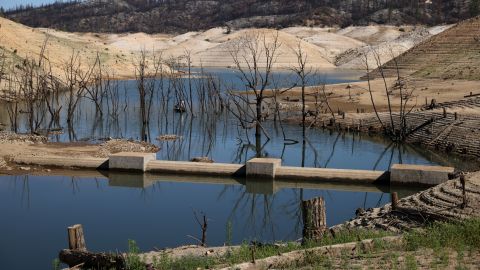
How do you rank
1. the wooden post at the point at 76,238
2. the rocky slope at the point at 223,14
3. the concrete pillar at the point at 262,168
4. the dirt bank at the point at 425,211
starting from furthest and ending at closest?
1. the rocky slope at the point at 223,14
2. the concrete pillar at the point at 262,168
3. the dirt bank at the point at 425,211
4. the wooden post at the point at 76,238

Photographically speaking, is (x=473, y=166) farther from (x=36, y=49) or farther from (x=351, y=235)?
(x=36, y=49)

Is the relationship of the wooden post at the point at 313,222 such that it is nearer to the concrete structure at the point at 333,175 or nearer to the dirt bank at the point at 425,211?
the dirt bank at the point at 425,211

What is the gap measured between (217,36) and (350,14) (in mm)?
29697

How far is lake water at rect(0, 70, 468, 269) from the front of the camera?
1320 centimetres

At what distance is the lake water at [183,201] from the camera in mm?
13197

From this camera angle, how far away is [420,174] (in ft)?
54.5

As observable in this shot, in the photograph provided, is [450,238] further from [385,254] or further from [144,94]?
[144,94]

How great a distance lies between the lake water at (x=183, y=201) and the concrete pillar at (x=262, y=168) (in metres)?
0.34

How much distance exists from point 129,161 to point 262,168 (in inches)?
141

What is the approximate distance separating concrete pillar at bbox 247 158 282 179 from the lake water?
1.11ft

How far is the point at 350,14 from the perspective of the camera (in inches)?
4921

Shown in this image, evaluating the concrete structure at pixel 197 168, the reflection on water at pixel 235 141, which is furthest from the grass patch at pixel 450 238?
the reflection on water at pixel 235 141

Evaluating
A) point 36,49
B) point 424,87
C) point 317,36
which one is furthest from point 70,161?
point 317,36

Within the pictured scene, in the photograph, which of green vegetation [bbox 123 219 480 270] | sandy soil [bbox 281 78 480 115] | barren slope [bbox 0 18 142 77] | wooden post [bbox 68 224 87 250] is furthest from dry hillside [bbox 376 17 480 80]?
wooden post [bbox 68 224 87 250]
